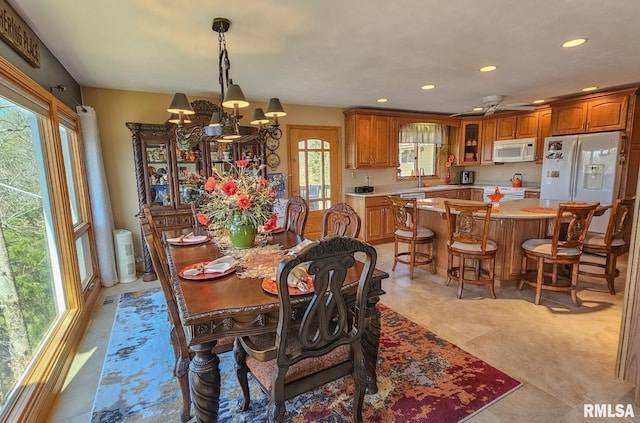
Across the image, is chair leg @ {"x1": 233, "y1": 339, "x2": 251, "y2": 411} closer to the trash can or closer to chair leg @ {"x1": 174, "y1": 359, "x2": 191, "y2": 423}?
chair leg @ {"x1": 174, "y1": 359, "x2": 191, "y2": 423}

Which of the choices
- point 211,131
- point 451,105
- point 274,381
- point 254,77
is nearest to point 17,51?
point 211,131

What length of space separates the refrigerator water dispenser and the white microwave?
1.04 meters

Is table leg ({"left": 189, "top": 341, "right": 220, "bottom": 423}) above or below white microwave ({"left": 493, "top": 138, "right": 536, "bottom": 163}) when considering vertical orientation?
below

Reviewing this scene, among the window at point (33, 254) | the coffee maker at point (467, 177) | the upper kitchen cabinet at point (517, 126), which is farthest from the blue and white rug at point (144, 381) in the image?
the coffee maker at point (467, 177)

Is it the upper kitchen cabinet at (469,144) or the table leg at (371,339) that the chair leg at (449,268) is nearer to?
the table leg at (371,339)

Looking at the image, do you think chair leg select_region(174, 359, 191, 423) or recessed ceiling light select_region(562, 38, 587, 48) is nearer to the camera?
chair leg select_region(174, 359, 191, 423)

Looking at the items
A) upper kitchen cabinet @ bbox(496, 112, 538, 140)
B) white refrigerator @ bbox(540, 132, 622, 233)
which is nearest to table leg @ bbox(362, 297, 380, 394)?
white refrigerator @ bbox(540, 132, 622, 233)

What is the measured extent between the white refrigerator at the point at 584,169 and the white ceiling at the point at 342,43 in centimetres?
84

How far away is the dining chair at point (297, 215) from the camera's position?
3.14 meters

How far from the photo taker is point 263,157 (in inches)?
182

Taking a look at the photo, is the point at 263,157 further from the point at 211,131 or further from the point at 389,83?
the point at 211,131

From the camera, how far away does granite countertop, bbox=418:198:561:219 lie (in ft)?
10.7

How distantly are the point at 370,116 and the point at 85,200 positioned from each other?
4.26 meters

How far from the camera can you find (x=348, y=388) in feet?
6.66
